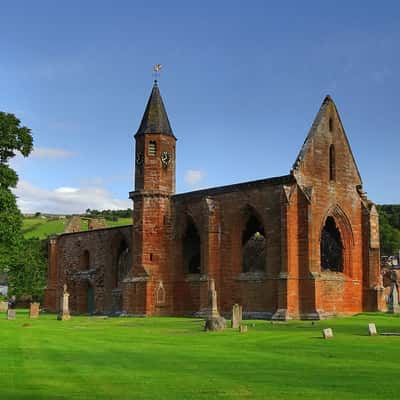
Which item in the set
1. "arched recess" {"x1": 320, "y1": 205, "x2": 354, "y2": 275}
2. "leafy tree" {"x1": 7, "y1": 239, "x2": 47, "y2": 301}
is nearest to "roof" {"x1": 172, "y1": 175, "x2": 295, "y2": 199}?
"arched recess" {"x1": 320, "y1": 205, "x2": 354, "y2": 275}

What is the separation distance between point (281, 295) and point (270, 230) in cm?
387

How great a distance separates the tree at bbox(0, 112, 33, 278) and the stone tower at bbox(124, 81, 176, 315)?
25.3ft

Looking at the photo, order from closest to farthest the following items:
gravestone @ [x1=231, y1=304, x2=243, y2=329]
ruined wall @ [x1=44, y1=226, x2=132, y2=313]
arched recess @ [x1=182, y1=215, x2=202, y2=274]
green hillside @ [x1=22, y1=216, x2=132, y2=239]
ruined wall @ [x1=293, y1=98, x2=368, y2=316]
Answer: gravestone @ [x1=231, y1=304, x2=243, y2=329]
ruined wall @ [x1=293, y1=98, x2=368, y2=316]
arched recess @ [x1=182, y1=215, x2=202, y2=274]
ruined wall @ [x1=44, y1=226, x2=132, y2=313]
green hillside @ [x1=22, y1=216, x2=132, y2=239]

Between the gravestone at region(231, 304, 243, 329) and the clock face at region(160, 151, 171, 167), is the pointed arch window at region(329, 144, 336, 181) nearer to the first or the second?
the clock face at region(160, 151, 171, 167)

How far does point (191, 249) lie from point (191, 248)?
75mm

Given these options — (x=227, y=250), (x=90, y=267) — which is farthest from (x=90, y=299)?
(x=227, y=250)

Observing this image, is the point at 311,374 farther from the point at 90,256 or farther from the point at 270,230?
the point at 90,256

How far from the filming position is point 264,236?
36.8 m

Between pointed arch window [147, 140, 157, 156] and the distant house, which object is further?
the distant house

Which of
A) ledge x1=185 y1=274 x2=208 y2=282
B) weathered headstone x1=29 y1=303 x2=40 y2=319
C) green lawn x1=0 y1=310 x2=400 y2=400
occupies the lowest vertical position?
weathered headstone x1=29 y1=303 x2=40 y2=319

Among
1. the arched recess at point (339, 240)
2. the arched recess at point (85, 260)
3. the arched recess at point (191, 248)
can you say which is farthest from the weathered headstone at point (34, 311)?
the arched recess at point (339, 240)

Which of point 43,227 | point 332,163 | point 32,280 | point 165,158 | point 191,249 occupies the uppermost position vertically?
point 165,158

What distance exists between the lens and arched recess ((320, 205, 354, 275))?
120 feet

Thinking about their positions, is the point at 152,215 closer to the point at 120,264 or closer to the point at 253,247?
the point at 253,247
